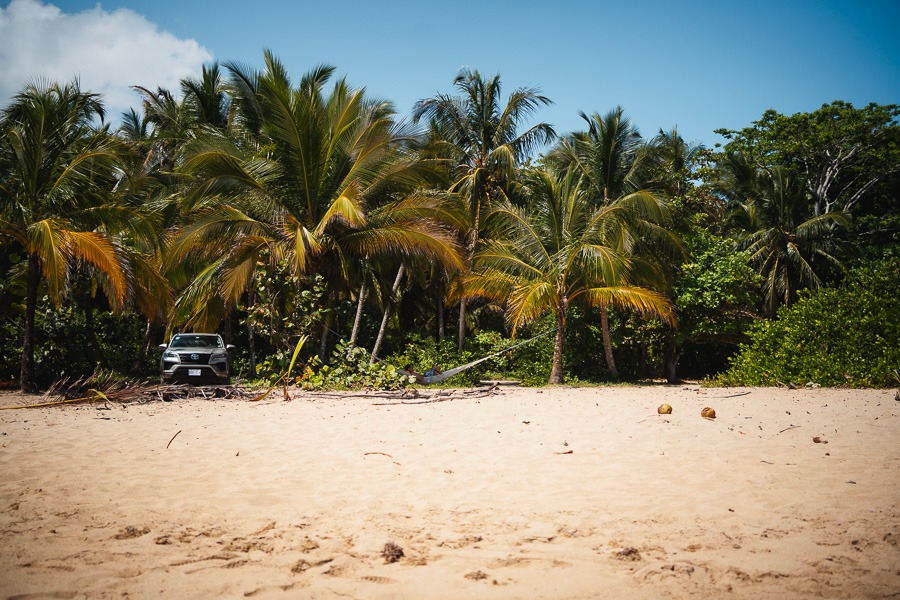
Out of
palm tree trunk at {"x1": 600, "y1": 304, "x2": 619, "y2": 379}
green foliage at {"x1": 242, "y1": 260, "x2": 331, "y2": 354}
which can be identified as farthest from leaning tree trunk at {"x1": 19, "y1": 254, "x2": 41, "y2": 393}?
palm tree trunk at {"x1": 600, "y1": 304, "x2": 619, "y2": 379}

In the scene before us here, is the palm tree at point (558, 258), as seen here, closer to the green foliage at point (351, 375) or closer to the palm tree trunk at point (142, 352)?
the green foliage at point (351, 375)

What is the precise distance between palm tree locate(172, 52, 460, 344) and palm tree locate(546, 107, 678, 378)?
6.00 metres

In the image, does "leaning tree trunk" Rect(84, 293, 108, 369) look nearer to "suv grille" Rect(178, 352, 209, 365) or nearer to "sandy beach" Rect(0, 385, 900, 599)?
"suv grille" Rect(178, 352, 209, 365)

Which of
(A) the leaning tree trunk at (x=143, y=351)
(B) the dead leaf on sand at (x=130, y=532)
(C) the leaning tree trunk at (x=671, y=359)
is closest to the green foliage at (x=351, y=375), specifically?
(A) the leaning tree trunk at (x=143, y=351)

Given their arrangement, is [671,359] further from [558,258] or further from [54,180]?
[54,180]

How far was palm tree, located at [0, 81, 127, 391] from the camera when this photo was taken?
11039mm

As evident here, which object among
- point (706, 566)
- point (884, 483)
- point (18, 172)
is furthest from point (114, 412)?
point (884, 483)

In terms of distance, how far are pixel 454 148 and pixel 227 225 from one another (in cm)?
902

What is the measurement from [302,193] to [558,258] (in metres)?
6.90

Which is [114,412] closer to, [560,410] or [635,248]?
[560,410]

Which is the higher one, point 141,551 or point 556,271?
point 556,271

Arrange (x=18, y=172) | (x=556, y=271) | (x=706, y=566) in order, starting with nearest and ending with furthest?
(x=706, y=566) → (x=18, y=172) → (x=556, y=271)

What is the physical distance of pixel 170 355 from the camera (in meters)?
12.6

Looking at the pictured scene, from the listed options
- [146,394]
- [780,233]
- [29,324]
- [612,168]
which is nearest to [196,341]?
[146,394]
